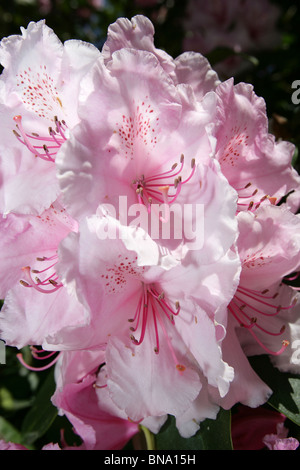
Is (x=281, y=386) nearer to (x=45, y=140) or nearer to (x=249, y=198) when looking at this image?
(x=249, y=198)

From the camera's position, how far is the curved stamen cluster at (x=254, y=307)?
80cm

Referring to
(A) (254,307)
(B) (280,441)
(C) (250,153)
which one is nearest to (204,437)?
(B) (280,441)

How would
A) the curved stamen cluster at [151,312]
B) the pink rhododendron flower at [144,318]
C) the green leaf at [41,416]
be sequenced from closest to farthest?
the pink rhododendron flower at [144,318], the curved stamen cluster at [151,312], the green leaf at [41,416]

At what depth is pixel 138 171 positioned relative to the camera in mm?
726

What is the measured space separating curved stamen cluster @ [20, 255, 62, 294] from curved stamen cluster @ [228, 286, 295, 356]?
29 cm

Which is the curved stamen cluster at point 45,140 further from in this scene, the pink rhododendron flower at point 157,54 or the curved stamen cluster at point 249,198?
the curved stamen cluster at point 249,198

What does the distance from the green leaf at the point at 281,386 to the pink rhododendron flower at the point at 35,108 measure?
470mm

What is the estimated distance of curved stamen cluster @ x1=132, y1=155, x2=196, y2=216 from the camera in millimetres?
677

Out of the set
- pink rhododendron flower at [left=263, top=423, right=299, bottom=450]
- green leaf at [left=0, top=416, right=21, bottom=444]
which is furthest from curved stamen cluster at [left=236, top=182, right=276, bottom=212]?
green leaf at [left=0, top=416, right=21, bottom=444]

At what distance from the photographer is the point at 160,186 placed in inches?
28.3

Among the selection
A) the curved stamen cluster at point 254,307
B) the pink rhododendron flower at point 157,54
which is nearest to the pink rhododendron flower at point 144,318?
the curved stamen cluster at point 254,307

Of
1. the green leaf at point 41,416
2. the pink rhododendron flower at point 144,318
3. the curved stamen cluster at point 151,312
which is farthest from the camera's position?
the green leaf at point 41,416

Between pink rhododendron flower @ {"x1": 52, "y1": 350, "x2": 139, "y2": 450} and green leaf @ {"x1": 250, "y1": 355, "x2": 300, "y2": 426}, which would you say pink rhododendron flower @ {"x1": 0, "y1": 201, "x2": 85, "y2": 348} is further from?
green leaf @ {"x1": 250, "y1": 355, "x2": 300, "y2": 426}

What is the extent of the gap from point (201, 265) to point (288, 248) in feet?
0.59
